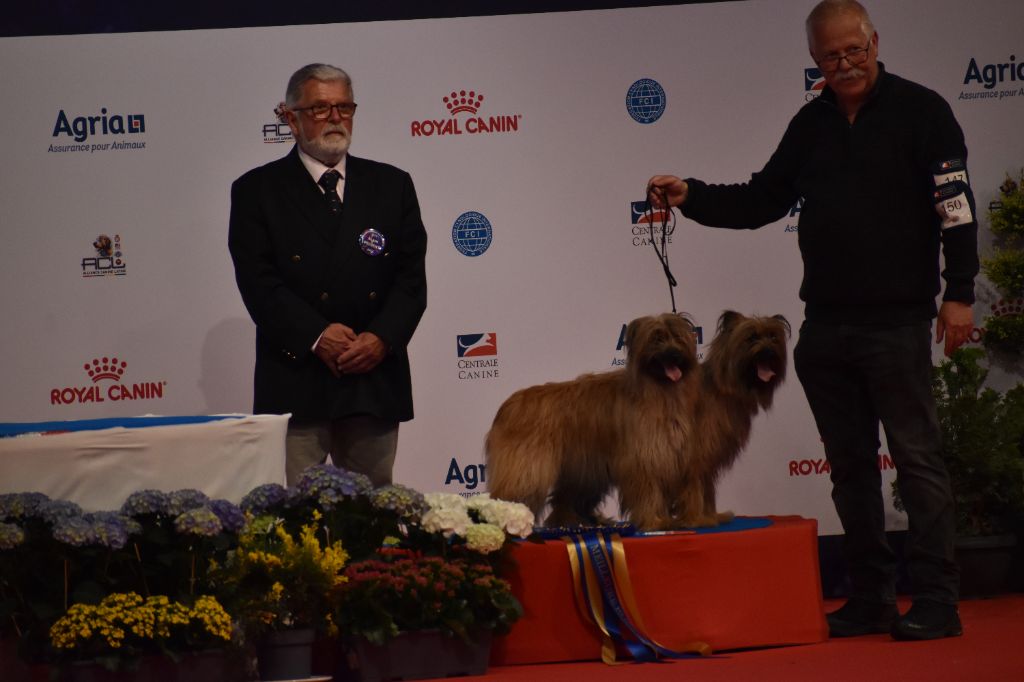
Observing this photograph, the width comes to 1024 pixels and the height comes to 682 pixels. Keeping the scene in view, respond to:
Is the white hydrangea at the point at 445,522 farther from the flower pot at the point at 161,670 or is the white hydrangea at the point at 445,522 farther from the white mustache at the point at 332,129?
the white mustache at the point at 332,129

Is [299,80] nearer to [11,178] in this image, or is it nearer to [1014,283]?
[11,178]

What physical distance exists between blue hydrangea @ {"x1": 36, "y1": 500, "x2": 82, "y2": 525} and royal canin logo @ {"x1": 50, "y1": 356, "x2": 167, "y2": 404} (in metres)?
2.33

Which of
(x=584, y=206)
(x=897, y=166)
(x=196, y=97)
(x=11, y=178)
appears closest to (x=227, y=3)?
(x=196, y=97)

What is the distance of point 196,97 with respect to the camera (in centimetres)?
548

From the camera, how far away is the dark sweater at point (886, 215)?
12.5ft

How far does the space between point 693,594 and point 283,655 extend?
4.36 feet

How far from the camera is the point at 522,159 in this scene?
18.3ft

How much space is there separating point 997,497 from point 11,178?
4512mm

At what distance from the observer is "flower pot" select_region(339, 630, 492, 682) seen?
346 centimetres

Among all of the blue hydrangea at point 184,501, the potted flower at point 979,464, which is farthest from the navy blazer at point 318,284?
the potted flower at point 979,464

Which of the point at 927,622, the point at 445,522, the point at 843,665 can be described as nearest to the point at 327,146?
the point at 445,522

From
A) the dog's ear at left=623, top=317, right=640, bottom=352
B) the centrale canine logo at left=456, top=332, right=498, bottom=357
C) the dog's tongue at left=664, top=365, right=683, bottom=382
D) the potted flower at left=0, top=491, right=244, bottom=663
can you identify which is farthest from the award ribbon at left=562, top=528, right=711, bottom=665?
the centrale canine logo at left=456, top=332, right=498, bottom=357

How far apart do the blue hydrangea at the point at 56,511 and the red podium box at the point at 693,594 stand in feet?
4.48

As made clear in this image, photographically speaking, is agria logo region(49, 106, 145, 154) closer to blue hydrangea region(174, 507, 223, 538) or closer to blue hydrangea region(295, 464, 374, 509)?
blue hydrangea region(295, 464, 374, 509)
